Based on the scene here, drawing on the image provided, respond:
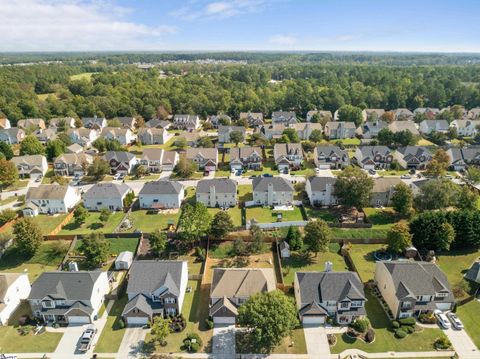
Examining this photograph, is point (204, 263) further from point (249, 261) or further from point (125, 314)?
point (125, 314)

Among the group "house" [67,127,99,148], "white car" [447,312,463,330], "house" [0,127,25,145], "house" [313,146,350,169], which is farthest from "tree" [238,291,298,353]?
"house" [0,127,25,145]

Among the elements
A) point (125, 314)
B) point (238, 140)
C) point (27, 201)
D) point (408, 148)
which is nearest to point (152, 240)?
point (125, 314)

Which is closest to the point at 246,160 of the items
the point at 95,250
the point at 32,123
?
the point at 95,250

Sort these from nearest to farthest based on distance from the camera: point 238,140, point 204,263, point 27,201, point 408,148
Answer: point 204,263 < point 27,201 < point 408,148 < point 238,140

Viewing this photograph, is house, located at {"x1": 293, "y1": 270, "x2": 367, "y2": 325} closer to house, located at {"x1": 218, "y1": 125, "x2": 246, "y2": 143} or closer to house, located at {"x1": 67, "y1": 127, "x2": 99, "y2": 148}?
house, located at {"x1": 218, "y1": 125, "x2": 246, "y2": 143}

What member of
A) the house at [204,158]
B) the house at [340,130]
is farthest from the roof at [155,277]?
the house at [340,130]

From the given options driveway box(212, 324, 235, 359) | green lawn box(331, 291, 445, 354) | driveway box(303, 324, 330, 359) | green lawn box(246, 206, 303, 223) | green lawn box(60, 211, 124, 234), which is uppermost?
green lawn box(246, 206, 303, 223)
